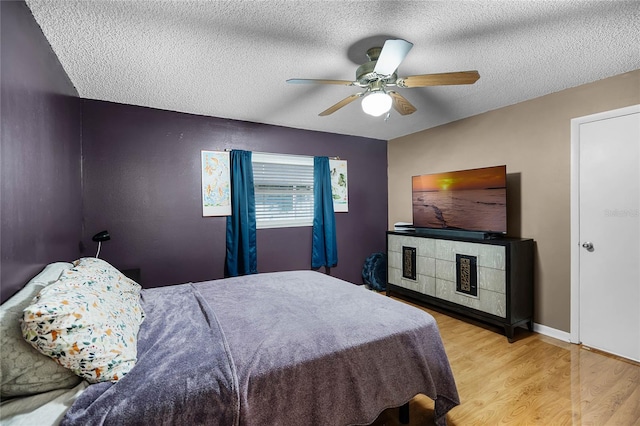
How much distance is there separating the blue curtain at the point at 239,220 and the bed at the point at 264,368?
1523 millimetres

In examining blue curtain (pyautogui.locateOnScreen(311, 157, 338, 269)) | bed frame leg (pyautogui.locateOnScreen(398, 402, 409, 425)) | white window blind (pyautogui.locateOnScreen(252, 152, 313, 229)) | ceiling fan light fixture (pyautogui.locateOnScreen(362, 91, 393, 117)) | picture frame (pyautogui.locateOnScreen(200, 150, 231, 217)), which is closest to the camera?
bed frame leg (pyautogui.locateOnScreen(398, 402, 409, 425))

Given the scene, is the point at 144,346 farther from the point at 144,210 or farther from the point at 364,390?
the point at 144,210

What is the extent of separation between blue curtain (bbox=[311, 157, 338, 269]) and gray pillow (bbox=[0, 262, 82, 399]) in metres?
3.20

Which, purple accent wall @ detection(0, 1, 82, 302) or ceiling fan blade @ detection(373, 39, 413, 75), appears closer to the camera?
purple accent wall @ detection(0, 1, 82, 302)

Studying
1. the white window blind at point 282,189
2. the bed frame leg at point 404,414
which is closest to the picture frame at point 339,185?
the white window blind at point 282,189

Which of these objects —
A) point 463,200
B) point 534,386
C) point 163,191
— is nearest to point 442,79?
point 463,200

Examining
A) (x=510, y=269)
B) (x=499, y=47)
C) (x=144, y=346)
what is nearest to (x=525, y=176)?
(x=510, y=269)

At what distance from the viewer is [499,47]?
208cm

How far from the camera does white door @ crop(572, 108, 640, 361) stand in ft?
8.11

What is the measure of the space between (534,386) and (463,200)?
1.94 meters

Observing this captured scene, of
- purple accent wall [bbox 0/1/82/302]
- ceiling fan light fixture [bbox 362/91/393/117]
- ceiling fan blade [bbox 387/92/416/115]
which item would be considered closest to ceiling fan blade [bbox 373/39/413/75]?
ceiling fan light fixture [bbox 362/91/393/117]

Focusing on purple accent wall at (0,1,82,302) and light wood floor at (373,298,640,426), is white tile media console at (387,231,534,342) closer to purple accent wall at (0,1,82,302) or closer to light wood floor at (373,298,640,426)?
light wood floor at (373,298,640,426)

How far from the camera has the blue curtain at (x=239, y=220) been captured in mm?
3617

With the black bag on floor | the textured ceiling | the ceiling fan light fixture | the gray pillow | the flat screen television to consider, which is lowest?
the black bag on floor
